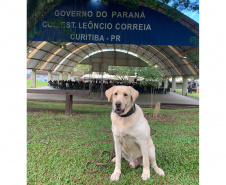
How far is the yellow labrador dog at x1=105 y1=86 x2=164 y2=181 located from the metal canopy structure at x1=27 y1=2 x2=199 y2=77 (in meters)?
7.58

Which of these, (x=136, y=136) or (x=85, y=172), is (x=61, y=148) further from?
(x=136, y=136)

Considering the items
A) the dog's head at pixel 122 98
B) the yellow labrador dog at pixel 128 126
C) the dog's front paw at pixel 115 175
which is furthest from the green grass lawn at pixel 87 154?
the dog's head at pixel 122 98

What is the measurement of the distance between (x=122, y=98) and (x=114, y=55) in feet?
75.9

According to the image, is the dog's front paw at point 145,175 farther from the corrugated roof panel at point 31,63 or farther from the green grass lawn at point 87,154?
the corrugated roof panel at point 31,63

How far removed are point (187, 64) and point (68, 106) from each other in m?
14.8

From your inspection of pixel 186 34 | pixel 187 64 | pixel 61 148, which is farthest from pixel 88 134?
pixel 187 64

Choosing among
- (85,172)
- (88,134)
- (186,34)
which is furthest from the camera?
(186,34)

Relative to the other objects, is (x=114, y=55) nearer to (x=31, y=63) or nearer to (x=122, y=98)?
(x=31, y=63)

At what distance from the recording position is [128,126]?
2102 mm

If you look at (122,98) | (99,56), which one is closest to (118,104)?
(122,98)

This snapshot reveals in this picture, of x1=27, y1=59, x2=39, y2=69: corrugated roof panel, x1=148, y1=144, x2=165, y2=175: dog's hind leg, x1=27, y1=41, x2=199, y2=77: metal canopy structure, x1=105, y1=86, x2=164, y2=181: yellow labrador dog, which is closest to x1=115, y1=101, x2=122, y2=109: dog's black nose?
x1=105, y1=86, x2=164, y2=181: yellow labrador dog

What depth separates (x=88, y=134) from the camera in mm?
4305

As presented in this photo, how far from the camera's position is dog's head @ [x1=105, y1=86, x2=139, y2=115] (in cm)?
199

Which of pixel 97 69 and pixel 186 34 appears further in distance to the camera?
pixel 97 69
